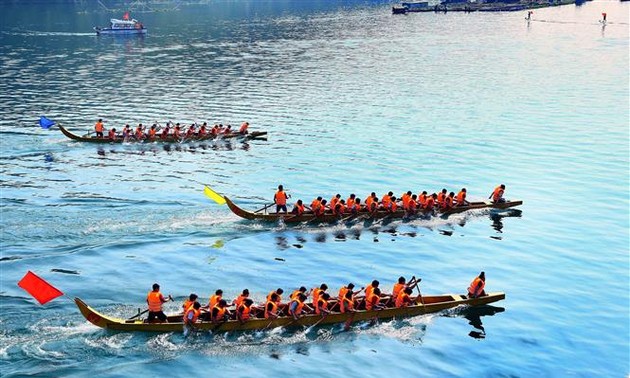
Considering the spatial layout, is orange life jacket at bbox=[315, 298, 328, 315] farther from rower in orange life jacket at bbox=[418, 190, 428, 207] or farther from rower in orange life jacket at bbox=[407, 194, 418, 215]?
rower in orange life jacket at bbox=[418, 190, 428, 207]

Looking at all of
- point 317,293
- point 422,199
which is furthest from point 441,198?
point 317,293

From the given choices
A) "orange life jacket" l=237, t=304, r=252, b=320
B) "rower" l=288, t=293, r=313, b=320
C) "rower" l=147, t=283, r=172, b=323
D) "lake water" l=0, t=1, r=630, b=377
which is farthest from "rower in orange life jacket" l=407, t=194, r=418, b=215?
"rower" l=147, t=283, r=172, b=323

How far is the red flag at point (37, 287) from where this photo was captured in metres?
31.1

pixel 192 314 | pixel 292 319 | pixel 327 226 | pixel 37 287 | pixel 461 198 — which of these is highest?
pixel 37 287

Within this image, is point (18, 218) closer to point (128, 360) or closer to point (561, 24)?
point (128, 360)

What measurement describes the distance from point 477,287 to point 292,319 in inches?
407

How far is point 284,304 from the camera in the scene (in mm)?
34656

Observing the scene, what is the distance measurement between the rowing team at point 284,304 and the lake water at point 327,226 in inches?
39.6

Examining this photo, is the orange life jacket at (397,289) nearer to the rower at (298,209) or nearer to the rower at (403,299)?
the rower at (403,299)

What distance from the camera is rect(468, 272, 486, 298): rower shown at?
3753 cm

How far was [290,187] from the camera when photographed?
2251 inches

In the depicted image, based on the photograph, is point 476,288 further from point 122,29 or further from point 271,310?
point 122,29

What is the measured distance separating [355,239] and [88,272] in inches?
670

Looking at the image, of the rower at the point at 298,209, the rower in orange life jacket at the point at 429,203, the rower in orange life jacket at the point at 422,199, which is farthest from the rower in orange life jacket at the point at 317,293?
the rower in orange life jacket at the point at 429,203
